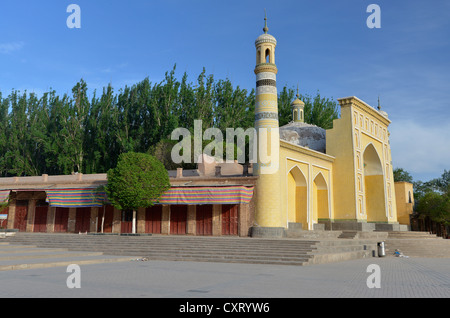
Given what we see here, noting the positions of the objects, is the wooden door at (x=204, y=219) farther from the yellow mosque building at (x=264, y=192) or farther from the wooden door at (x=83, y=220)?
the wooden door at (x=83, y=220)

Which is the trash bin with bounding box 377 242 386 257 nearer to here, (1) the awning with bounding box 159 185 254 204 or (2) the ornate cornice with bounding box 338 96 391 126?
(1) the awning with bounding box 159 185 254 204

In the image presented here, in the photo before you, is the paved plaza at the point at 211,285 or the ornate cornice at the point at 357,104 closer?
the paved plaza at the point at 211,285

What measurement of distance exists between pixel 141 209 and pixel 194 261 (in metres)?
9.38

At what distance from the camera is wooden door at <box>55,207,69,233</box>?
2239cm

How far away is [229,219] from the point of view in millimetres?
18719

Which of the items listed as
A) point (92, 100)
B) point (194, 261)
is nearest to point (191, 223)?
Answer: point (194, 261)

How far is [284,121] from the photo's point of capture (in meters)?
35.2

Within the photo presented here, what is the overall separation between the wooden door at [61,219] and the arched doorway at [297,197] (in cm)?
1288

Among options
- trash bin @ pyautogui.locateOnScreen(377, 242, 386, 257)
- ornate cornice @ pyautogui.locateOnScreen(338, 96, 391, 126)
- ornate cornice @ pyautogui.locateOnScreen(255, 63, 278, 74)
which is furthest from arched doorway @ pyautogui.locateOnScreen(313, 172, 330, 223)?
ornate cornice @ pyautogui.locateOnScreen(255, 63, 278, 74)

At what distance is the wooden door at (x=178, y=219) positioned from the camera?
→ 19844 mm

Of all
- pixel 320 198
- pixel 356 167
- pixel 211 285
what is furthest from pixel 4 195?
Result: pixel 356 167

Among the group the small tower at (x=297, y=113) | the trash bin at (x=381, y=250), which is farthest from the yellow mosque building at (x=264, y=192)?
the trash bin at (x=381, y=250)

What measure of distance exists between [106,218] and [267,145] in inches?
400

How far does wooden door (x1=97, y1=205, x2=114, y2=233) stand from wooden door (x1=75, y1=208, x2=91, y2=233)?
0.70 m
